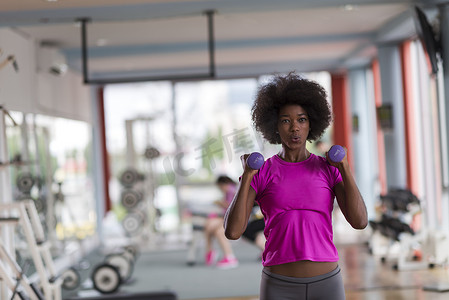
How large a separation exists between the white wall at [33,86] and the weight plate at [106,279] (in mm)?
1602

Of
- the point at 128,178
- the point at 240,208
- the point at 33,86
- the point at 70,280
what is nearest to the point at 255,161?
the point at 240,208

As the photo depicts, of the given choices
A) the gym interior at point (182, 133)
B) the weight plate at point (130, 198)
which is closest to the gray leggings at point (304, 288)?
the gym interior at point (182, 133)

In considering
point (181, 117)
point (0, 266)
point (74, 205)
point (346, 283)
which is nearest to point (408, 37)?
point (346, 283)

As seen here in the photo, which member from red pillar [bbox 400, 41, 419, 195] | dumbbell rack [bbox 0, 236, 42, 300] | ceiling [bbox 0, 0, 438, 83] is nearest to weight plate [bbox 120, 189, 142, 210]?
ceiling [bbox 0, 0, 438, 83]

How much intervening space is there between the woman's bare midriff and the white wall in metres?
3.80

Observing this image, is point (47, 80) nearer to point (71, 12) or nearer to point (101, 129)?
point (71, 12)

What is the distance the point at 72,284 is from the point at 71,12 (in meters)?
2.50

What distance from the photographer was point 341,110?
1014cm

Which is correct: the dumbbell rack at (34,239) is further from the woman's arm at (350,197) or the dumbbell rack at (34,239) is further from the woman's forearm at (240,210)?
the woman's arm at (350,197)

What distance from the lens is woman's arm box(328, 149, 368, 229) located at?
182 centimetres

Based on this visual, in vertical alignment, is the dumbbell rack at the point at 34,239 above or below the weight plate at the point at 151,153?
below

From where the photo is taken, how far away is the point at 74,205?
7.89 meters

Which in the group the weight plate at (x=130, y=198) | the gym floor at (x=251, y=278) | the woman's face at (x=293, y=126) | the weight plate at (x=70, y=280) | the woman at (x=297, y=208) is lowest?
the gym floor at (x=251, y=278)

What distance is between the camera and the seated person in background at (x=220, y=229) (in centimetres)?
677
